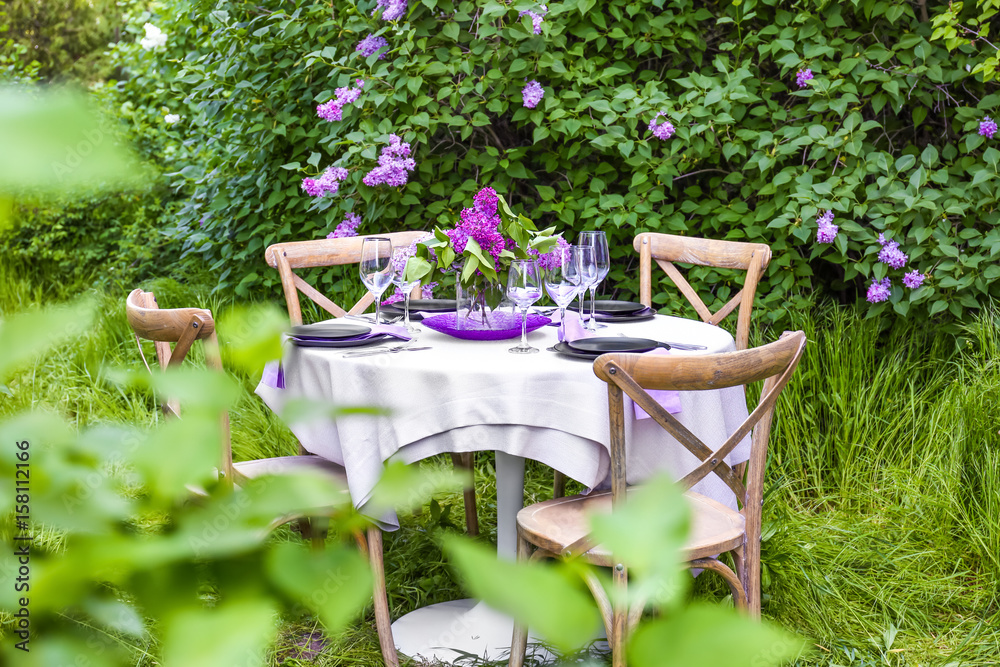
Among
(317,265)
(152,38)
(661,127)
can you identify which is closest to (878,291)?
(661,127)

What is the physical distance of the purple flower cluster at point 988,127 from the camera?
10.7ft

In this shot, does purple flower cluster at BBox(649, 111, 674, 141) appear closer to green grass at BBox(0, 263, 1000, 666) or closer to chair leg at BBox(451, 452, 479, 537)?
green grass at BBox(0, 263, 1000, 666)

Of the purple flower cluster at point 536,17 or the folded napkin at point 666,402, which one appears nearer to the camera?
the folded napkin at point 666,402

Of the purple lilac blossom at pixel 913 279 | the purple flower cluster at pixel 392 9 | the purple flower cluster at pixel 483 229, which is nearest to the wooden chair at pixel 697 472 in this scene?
the purple flower cluster at pixel 483 229

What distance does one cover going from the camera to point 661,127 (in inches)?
134

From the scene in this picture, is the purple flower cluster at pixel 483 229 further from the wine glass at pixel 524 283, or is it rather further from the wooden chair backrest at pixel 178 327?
the wooden chair backrest at pixel 178 327

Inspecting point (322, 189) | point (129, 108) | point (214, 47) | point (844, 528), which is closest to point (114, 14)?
point (129, 108)

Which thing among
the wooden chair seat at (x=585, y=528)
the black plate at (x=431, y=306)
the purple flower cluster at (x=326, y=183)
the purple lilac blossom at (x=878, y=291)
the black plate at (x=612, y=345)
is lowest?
the wooden chair seat at (x=585, y=528)

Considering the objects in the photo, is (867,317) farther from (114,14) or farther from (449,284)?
(114,14)

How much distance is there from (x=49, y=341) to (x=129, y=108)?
632cm

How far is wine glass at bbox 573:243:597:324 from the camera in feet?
7.31

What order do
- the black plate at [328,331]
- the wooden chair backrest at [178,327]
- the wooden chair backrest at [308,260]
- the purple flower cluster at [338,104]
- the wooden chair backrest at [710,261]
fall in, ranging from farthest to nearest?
1. the purple flower cluster at [338,104]
2. the wooden chair backrest at [308,260]
3. the wooden chair backrest at [710,261]
4. the black plate at [328,331]
5. the wooden chair backrest at [178,327]

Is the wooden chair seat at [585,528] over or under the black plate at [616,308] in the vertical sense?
under

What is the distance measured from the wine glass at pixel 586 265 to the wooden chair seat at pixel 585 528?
577 millimetres
